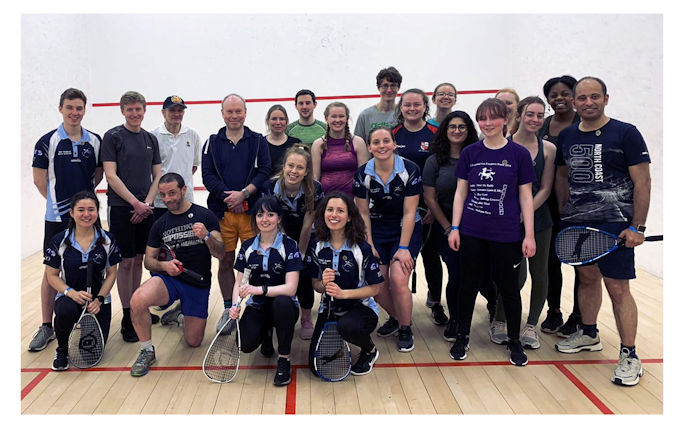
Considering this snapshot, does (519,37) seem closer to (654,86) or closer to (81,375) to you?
(654,86)

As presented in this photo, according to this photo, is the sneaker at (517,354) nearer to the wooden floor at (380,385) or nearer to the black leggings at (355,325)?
the wooden floor at (380,385)

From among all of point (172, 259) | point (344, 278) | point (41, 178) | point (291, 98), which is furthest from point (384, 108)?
point (291, 98)

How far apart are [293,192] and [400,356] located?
914mm

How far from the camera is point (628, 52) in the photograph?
3.85 m

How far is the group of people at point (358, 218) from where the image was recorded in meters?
2.19

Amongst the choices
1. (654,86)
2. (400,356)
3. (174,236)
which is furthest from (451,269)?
(654,86)

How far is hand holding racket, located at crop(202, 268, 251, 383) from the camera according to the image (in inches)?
86.8

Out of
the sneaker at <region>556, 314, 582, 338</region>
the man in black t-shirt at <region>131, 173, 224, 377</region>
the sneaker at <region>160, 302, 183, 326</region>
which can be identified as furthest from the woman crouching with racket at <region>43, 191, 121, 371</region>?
the sneaker at <region>556, 314, 582, 338</region>

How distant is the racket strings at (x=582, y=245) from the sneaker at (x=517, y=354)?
0.45m

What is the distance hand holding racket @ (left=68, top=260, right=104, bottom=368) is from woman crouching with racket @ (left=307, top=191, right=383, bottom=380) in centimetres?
97

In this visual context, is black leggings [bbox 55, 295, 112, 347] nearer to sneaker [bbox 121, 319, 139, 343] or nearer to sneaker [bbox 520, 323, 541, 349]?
sneaker [bbox 121, 319, 139, 343]

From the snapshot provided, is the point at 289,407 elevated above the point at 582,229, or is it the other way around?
the point at 582,229

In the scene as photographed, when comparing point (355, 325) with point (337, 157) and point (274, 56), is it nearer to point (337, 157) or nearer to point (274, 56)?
point (337, 157)

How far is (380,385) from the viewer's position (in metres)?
2.15
